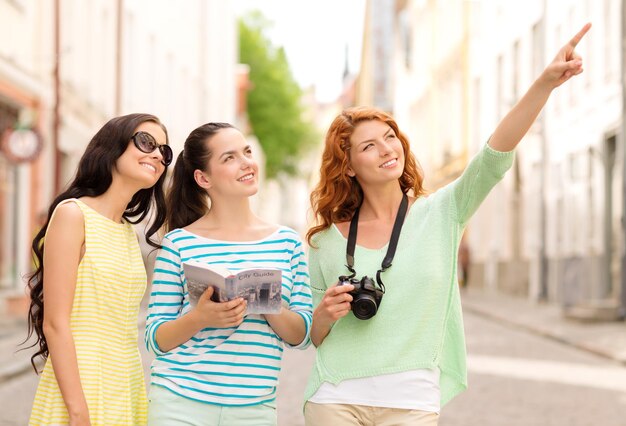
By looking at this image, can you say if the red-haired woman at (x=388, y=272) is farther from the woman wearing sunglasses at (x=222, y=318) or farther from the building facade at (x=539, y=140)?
the building facade at (x=539, y=140)

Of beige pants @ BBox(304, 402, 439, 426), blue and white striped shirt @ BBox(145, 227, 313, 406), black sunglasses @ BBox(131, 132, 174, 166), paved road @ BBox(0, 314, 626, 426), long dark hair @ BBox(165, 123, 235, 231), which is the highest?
black sunglasses @ BBox(131, 132, 174, 166)

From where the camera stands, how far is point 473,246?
39344mm

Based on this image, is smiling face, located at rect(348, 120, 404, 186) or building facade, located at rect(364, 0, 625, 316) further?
building facade, located at rect(364, 0, 625, 316)

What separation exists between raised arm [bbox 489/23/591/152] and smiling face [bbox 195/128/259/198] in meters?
0.78

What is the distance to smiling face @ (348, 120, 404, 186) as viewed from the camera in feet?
12.9

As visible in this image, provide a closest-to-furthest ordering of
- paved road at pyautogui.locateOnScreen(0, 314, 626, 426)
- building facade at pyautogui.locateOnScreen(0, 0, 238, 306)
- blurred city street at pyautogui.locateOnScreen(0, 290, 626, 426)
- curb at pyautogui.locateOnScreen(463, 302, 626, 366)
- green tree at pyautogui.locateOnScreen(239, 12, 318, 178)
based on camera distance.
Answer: paved road at pyautogui.locateOnScreen(0, 314, 626, 426)
blurred city street at pyautogui.locateOnScreen(0, 290, 626, 426)
curb at pyautogui.locateOnScreen(463, 302, 626, 366)
building facade at pyautogui.locateOnScreen(0, 0, 238, 306)
green tree at pyautogui.locateOnScreen(239, 12, 318, 178)

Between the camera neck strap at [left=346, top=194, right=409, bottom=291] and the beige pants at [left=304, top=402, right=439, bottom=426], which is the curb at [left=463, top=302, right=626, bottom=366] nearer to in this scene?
the camera neck strap at [left=346, top=194, right=409, bottom=291]

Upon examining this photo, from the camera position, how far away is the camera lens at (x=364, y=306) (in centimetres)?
366

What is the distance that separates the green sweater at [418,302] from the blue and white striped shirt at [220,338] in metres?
0.16

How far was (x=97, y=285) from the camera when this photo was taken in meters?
3.60

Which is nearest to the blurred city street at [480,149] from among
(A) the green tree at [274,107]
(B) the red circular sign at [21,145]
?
(B) the red circular sign at [21,145]

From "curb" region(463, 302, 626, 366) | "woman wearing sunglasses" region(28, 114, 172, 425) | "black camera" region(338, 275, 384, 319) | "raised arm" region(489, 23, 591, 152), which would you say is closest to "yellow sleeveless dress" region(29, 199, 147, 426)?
"woman wearing sunglasses" region(28, 114, 172, 425)

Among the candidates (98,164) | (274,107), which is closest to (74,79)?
(98,164)

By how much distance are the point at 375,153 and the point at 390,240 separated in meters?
0.31
